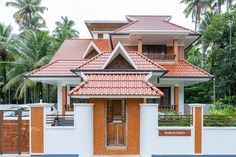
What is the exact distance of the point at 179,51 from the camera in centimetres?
1777

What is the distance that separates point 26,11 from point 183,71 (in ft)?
112

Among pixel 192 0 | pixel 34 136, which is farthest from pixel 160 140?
pixel 192 0

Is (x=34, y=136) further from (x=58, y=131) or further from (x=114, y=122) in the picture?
(x=114, y=122)

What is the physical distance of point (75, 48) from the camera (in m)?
20.7

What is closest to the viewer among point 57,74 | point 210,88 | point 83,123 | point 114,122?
point 83,123

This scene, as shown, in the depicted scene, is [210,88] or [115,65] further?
[210,88]

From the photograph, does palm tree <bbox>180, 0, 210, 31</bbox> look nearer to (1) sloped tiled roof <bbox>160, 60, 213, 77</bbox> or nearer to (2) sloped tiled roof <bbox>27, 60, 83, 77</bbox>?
(1) sloped tiled roof <bbox>160, 60, 213, 77</bbox>

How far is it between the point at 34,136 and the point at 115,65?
17.1ft

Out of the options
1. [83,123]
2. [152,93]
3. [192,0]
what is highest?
[192,0]

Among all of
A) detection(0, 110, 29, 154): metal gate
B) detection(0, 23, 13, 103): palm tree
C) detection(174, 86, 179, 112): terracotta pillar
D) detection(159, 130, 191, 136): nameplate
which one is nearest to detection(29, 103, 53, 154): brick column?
detection(0, 110, 29, 154): metal gate

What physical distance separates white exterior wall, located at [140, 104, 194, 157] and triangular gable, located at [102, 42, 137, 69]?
300 cm

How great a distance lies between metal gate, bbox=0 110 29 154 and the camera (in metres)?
11.9

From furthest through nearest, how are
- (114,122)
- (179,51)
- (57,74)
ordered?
(179,51) < (57,74) < (114,122)

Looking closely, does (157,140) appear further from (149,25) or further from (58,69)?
(149,25)
